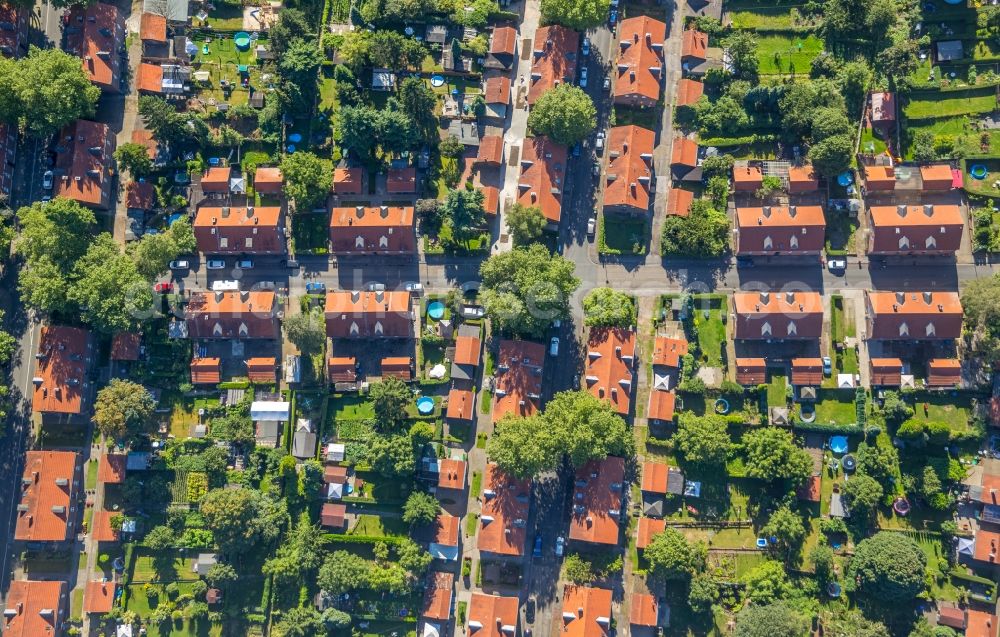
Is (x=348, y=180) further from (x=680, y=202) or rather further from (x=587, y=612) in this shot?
(x=587, y=612)

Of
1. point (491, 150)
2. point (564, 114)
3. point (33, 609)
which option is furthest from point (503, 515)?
point (33, 609)

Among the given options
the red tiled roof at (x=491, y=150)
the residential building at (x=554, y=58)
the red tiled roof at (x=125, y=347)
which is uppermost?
the residential building at (x=554, y=58)

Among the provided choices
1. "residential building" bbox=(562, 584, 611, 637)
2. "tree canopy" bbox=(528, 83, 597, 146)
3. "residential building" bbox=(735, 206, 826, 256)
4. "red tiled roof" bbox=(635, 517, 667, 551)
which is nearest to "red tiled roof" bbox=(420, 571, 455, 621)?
"residential building" bbox=(562, 584, 611, 637)

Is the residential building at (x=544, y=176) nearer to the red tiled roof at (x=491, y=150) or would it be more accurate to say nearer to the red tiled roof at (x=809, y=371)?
the red tiled roof at (x=491, y=150)

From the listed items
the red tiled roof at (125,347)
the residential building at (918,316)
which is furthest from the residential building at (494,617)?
the residential building at (918,316)

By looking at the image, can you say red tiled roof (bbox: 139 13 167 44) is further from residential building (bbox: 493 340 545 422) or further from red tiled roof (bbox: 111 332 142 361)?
residential building (bbox: 493 340 545 422)

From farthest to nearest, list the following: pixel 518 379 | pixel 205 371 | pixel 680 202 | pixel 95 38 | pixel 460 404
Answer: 1. pixel 95 38
2. pixel 205 371
3. pixel 680 202
4. pixel 460 404
5. pixel 518 379
